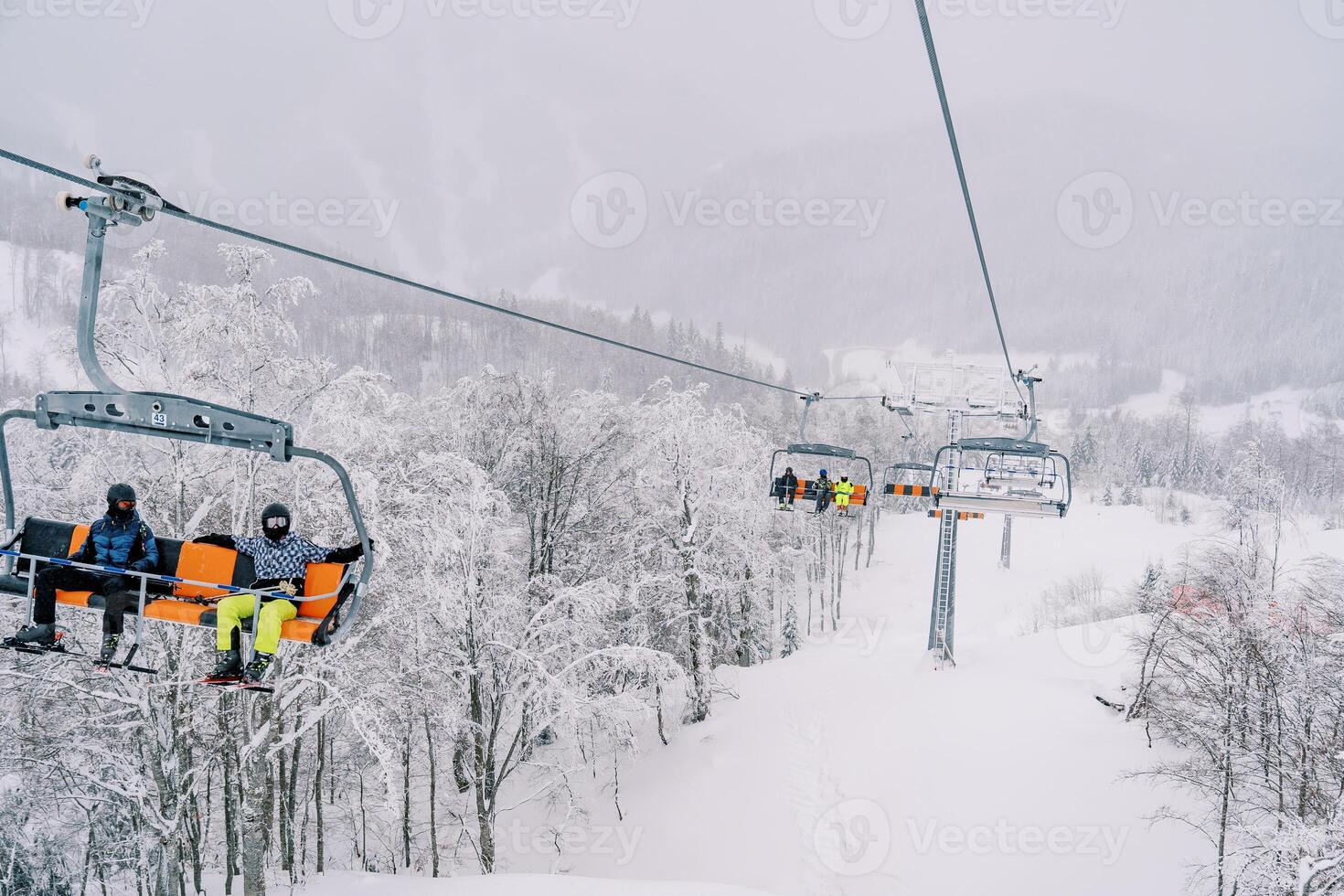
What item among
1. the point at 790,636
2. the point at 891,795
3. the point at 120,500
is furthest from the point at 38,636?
the point at 790,636

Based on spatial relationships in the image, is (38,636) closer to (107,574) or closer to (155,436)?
(107,574)

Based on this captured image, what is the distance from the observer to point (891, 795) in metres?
13.9

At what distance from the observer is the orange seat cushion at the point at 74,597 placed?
17.0ft

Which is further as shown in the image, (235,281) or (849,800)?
(849,800)

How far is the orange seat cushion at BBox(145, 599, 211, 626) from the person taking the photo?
16.8 feet

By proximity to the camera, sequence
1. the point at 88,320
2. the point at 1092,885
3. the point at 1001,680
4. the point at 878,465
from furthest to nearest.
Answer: the point at 878,465, the point at 1001,680, the point at 1092,885, the point at 88,320

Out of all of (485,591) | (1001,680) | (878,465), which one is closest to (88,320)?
(485,591)

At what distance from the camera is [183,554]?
525cm

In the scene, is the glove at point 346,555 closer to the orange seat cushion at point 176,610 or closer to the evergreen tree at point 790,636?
the orange seat cushion at point 176,610

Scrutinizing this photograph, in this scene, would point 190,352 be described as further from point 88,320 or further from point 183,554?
point 88,320

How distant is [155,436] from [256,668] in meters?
2.08

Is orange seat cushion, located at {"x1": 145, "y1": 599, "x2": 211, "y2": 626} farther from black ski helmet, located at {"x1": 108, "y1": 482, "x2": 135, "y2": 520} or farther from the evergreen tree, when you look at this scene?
the evergreen tree

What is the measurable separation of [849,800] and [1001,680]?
261 inches

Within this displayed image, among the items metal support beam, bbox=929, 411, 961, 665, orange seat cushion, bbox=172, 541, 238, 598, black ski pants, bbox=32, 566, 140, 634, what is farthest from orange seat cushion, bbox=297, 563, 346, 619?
metal support beam, bbox=929, 411, 961, 665
